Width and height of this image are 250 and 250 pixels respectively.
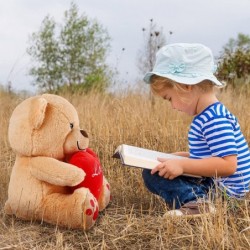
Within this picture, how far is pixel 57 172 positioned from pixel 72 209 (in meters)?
0.19

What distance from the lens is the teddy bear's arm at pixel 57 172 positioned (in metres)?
2.50

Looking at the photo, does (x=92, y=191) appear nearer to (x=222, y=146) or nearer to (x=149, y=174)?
(x=149, y=174)

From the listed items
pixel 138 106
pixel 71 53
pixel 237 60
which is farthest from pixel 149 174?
pixel 71 53

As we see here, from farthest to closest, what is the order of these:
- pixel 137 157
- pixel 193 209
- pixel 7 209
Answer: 1. pixel 7 209
2. pixel 193 209
3. pixel 137 157

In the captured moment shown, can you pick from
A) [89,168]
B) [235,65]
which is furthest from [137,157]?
[235,65]

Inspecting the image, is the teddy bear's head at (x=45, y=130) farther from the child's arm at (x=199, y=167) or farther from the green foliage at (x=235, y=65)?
the green foliage at (x=235, y=65)

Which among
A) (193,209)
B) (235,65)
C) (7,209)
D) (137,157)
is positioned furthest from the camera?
(235,65)

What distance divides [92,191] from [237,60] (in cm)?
687

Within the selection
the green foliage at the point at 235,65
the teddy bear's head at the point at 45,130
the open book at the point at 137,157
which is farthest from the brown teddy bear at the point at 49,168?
the green foliage at the point at 235,65

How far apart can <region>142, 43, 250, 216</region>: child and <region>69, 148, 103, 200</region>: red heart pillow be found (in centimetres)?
26

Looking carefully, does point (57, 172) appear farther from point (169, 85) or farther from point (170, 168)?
point (169, 85)

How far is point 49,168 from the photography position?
251cm

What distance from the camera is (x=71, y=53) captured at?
1107 cm

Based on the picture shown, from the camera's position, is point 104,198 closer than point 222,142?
No
